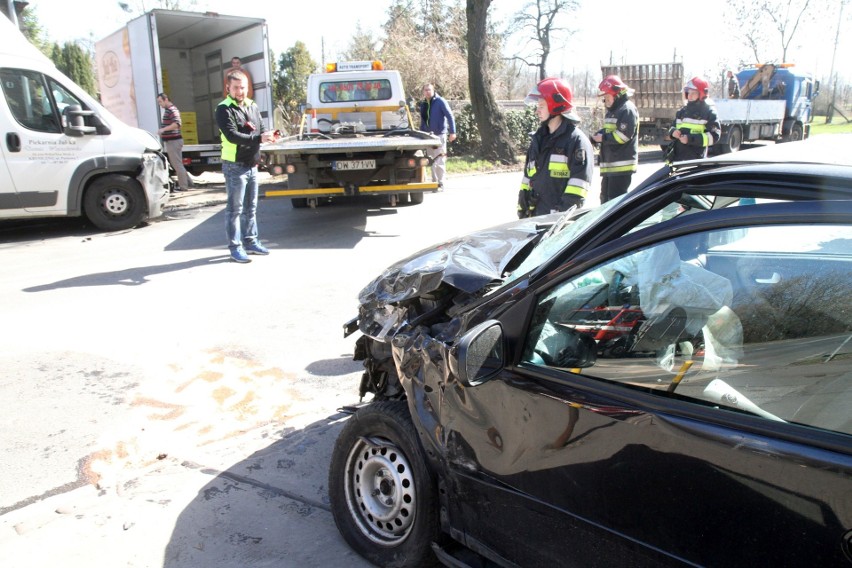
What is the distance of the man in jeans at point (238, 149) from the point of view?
7.14 m

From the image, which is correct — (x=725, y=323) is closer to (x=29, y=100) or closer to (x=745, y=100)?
(x=29, y=100)

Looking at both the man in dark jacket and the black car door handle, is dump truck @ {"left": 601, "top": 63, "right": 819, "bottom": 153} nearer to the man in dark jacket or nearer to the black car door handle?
the man in dark jacket

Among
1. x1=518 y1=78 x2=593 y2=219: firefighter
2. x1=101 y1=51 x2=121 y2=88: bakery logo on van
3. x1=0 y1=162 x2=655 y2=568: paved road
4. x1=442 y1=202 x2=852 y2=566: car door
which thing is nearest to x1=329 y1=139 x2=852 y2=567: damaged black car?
x1=442 y1=202 x2=852 y2=566: car door

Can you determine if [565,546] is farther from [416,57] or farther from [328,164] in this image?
[416,57]

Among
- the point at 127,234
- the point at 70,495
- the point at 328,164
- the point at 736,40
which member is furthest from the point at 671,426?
the point at 736,40

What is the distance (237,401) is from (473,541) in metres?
2.37

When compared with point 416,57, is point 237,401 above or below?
below

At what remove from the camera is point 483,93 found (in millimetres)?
17766

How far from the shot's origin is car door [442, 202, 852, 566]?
5.19ft

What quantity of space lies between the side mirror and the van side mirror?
840cm

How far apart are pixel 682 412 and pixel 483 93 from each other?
16938 mm

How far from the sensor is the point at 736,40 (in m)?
37.8

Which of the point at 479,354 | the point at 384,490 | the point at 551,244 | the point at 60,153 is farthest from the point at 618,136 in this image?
the point at 60,153

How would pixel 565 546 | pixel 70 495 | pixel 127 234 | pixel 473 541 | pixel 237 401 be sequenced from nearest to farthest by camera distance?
pixel 565 546 → pixel 473 541 → pixel 70 495 → pixel 237 401 → pixel 127 234
